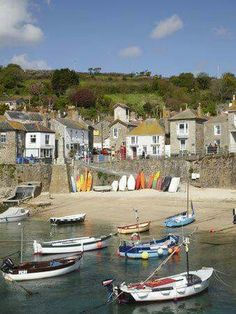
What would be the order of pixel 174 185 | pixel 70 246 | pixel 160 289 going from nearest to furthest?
pixel 160 289
pixel 70 246
pixel 174 185

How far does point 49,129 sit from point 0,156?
8623mm

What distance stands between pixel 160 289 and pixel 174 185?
3195 centimetres

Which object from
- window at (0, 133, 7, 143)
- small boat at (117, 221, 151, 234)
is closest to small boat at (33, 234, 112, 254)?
small boat at (117, 221, 151, 234)

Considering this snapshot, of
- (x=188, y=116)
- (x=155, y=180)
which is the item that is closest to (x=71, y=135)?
(x=188, y=116)

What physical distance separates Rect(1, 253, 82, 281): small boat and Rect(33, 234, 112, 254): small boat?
14.4 feet

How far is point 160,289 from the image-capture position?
21984 mm

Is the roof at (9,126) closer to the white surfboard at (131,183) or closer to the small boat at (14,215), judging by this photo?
the white surfboard at (131,183)

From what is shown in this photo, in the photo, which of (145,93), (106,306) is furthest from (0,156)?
(145,93)

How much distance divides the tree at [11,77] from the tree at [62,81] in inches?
389

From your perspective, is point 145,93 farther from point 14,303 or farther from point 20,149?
point 14,303

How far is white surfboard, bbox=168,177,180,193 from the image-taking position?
175ft

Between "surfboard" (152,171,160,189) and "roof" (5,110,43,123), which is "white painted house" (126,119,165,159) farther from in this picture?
"roof" (5,110,43,123)

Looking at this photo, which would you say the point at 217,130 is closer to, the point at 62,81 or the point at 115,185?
the point at 115,185

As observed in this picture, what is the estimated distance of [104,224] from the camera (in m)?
41.3
